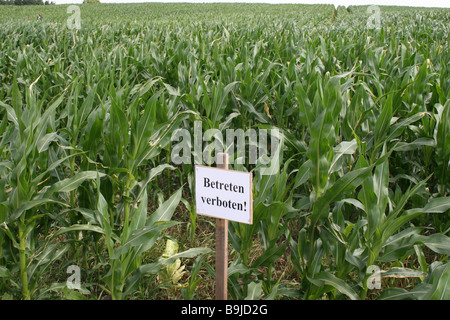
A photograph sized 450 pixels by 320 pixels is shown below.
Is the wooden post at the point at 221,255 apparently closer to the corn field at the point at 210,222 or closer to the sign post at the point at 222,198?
the sign post at the point at 222,198

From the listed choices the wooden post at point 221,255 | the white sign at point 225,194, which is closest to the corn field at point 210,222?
the wooden post at point 221,255

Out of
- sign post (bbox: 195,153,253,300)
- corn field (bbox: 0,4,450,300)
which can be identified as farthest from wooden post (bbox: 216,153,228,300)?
corn field (bbox: 0,4,450,300)

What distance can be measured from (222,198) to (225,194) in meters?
0.02

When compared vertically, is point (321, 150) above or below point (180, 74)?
below

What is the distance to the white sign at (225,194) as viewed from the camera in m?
1.57

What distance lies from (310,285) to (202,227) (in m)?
1.21

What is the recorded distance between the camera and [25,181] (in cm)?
184

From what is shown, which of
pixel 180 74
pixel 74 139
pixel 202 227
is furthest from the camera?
pixel 180 74

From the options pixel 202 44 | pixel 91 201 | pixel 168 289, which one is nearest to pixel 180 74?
pixel 202 44

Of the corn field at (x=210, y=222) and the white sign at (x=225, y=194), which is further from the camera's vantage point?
the corn field at (x=210, y=222)

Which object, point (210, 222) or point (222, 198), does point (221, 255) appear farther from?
point (210, 222)

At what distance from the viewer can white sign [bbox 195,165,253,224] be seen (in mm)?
1566

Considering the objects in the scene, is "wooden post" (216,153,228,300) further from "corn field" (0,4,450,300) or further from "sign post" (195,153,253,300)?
"corn field" (0,4,450,300)
